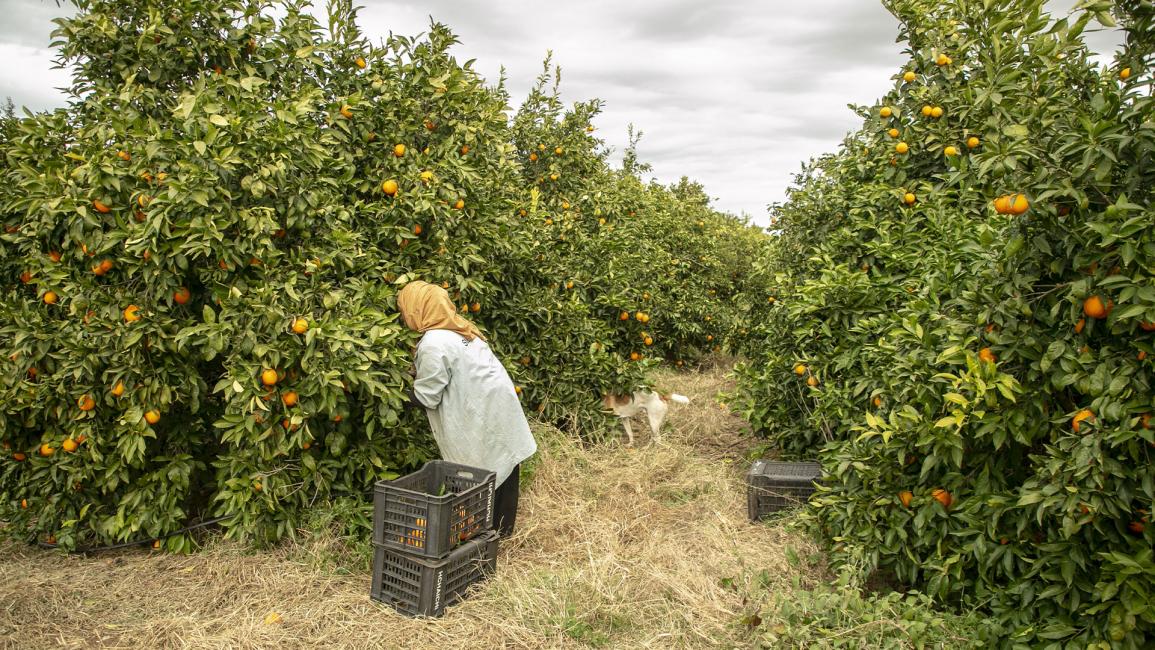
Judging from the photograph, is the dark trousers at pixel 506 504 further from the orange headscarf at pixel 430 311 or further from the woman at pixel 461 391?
the orange headscarf at pixel 430 311

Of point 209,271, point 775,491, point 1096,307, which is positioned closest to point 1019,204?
point 1096,307

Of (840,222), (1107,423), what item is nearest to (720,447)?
(840,222)

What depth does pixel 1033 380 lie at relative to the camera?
2.49 metres

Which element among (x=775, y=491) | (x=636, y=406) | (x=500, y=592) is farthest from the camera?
(x=636, y=406)

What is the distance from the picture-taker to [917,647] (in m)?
2.51

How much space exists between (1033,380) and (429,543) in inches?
88.5

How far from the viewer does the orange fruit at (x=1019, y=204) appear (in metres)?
2.28

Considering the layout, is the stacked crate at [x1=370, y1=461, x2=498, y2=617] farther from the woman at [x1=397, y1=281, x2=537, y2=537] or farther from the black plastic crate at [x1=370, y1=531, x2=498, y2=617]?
the woman at [x1=397, y1=281, x2=537, y2=537]

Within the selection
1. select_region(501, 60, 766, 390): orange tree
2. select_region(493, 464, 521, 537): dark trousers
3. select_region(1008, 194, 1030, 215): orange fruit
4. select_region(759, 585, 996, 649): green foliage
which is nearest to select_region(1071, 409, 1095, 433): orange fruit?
select_region(1008, 194, 1030, 215): orange fruit

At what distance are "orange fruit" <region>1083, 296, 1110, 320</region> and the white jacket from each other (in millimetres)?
2274

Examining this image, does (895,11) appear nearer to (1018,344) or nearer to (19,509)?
(1018,344)

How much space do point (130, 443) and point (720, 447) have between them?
12.4ft

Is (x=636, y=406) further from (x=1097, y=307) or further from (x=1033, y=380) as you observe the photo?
(x=1097, y=307)

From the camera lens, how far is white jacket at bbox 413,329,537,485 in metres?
3.50
